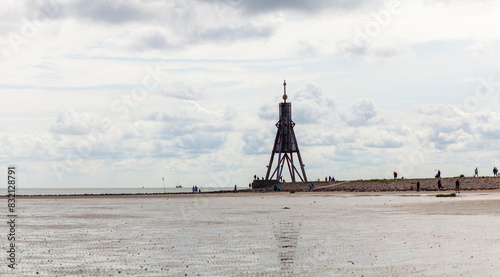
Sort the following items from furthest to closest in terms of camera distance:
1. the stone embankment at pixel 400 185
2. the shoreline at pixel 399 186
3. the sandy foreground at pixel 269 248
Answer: the stone embankment at pixel 400 185 < the shoreline at pixel 399 186 < the sandy foreground at pixel 269 248

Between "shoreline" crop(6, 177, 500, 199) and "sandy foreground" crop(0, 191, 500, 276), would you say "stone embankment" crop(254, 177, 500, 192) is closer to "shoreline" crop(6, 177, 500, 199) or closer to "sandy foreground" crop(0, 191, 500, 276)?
"shoreline" crop(6, 177, 500, 199)

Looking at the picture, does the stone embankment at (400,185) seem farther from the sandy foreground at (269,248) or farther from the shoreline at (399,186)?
the sandy foreground at (269,248)

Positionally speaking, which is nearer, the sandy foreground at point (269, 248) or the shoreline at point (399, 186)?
the sandy foreground at point (269, 248)

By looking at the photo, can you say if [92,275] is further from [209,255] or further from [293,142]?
[293,142]

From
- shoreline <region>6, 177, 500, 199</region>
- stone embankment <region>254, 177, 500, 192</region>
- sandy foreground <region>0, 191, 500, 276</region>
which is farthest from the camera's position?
stone embankment <region>254, 177, 500, 192</region>

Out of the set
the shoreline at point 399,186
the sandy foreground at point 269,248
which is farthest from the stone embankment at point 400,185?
the sandy foreground at point 269,248

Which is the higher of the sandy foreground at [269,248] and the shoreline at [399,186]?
the shoreline at [399,186]

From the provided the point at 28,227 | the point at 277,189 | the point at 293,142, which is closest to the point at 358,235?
the point at 28,227

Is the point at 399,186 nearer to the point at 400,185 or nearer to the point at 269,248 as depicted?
the point at 400,185

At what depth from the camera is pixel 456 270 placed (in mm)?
14742

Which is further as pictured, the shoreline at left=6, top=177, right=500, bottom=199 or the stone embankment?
the stone embankment

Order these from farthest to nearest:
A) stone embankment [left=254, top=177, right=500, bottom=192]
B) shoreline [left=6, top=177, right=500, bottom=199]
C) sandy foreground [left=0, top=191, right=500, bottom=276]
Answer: stone embankment [left=254, top=177, right=500, bottom=192] → shoreline [left=6, top=177, right=500, bottom=199] → sandy foreground [left=0, top=191, right=500, bottom=276]

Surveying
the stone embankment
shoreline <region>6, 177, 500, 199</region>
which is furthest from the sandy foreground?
the stone embankment

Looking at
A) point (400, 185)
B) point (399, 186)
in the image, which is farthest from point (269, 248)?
point (400, 185)
